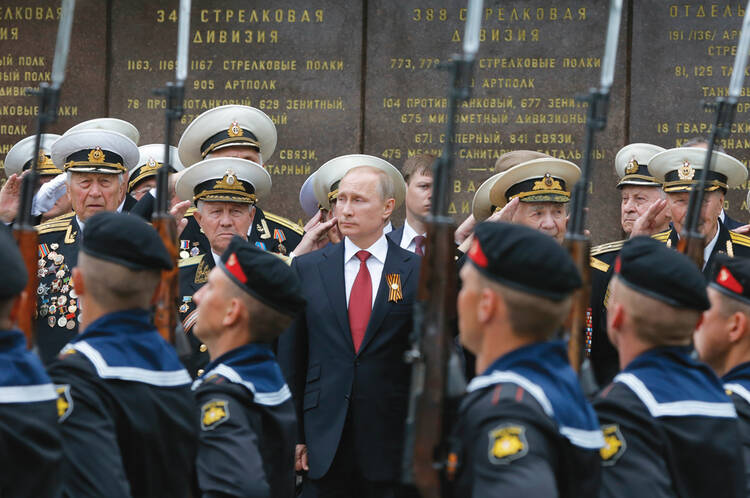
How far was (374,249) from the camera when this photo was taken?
6.34m

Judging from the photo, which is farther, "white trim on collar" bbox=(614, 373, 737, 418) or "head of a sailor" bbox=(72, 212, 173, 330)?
"head of a sailor" bbox=(72, 212, 173, 330)

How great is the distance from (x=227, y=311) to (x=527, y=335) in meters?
1.39

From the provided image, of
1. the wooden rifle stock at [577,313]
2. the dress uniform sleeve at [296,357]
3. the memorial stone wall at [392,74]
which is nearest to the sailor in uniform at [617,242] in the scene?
the memorial stone wall at [392,74]

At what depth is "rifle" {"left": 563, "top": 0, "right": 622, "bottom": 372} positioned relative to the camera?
14.1 ft

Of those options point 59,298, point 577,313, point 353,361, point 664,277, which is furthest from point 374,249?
point 664,277

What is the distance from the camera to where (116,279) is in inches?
150

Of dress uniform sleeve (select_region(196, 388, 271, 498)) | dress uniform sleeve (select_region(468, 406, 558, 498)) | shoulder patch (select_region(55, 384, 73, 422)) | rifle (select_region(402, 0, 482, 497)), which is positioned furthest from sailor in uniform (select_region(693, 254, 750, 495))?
shoulder patch (select_region(55, 384, 73, 422))

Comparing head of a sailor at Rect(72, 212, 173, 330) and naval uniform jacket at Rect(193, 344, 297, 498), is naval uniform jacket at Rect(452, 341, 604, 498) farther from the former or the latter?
head of a sailor at Rect(72, 212, 173, 330)

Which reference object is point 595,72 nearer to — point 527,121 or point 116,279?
point 527,121

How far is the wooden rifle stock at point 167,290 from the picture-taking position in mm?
4844

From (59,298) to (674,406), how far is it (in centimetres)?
397

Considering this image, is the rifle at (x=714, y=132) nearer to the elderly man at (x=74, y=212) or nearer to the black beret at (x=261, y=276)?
the black beret at (x=261, y=276)

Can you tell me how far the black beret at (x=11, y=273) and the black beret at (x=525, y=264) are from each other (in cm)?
125

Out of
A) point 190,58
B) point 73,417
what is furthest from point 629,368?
point 190,58
